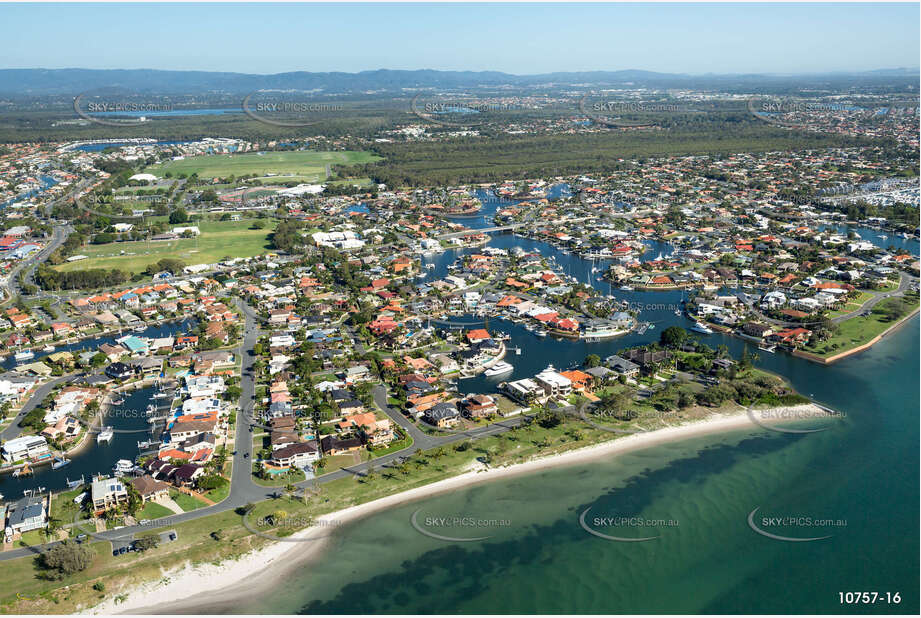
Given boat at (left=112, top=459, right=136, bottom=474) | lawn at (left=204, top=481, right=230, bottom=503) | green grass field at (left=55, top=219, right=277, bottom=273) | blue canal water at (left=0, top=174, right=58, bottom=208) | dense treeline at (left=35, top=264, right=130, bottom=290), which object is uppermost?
blue canal water at (left=0, top=174, right=58, bottom=208)

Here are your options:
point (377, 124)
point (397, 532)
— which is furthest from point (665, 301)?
point (377, 124)

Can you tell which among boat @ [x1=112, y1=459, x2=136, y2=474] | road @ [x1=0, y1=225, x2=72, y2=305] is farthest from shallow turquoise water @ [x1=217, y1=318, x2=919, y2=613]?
road @ [x1=0, y1=225, x2=72, y2=305]

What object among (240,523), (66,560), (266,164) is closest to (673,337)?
(240,523)

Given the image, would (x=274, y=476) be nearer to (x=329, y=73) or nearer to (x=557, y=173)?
(x=557, y=173)

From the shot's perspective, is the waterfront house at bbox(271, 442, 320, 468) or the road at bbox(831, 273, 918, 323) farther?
the road at bbox(831, 273, 918, 323)

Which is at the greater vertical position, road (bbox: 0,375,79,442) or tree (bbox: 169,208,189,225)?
tree (bbox: 169,208,189,225)

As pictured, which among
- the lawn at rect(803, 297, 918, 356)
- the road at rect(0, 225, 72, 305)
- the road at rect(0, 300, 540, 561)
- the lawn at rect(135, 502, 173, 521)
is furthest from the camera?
the road at rect(0, 225, 72, 305)

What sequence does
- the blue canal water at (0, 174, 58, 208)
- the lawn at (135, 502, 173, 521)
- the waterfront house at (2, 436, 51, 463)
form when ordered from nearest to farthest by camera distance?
the lawn at (135, 502, 173, 521) → the waterfront house at (2, 436, 51, 463) → the blue canal water at (0, 174, 58, 208)

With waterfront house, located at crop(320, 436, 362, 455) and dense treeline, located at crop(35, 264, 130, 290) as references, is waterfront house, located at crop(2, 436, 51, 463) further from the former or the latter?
dense treeline, located at crop(35, 264, 130, 290)
